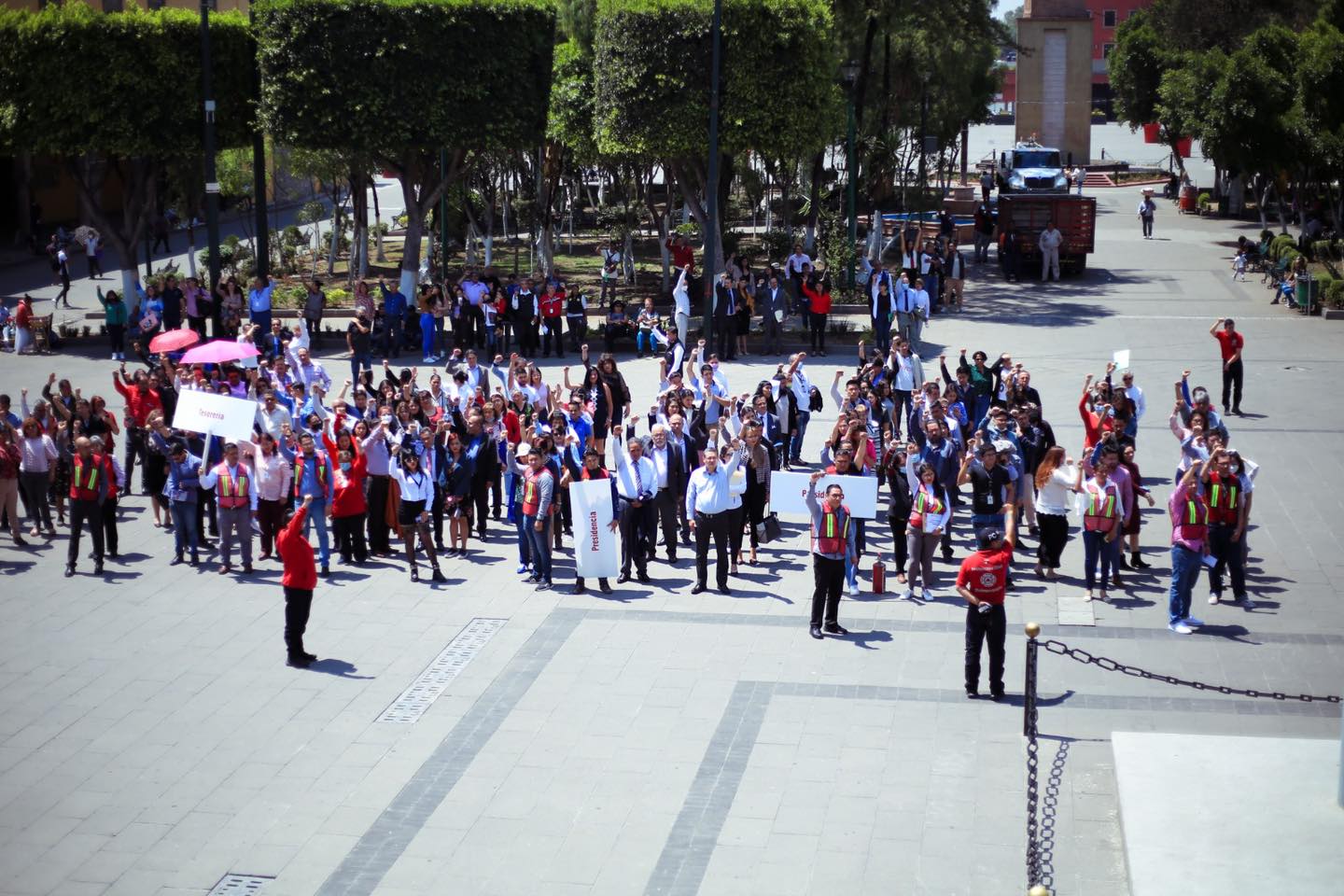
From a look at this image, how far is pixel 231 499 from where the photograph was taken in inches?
637

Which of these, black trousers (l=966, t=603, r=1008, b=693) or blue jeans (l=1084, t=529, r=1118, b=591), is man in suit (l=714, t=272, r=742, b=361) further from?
black trousers (l=966, t=603, r=1008, b=693)

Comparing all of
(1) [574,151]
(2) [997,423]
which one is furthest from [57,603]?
(1) [574,151]

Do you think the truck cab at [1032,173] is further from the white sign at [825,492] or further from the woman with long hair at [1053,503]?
the white sign at [825,492]

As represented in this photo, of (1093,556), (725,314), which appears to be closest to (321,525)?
(1093,556)

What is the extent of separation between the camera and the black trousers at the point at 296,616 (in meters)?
13.5

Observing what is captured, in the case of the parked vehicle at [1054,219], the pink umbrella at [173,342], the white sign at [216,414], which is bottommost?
the white sign at [216,414]

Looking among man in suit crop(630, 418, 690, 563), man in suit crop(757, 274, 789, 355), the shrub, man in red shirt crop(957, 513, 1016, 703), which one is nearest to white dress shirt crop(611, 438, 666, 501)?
man in suit crop(630, 418, 690, 563)

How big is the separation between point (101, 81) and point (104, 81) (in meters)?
0.05

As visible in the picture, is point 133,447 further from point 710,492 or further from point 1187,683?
point 1187,683

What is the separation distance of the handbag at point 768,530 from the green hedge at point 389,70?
1574cm

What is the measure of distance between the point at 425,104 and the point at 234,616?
17587mm

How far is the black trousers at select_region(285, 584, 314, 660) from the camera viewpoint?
13.5 meters

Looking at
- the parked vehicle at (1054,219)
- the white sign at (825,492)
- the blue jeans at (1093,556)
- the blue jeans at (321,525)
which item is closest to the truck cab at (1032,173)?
the parked vehicle at (1054,219)

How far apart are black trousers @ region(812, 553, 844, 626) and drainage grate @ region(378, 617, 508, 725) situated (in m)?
2.98
